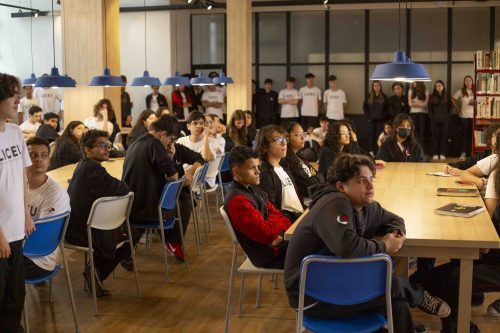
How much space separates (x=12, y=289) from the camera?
3664mm

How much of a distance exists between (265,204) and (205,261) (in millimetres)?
2102

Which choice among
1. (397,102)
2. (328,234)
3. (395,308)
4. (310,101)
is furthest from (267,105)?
(328,234)

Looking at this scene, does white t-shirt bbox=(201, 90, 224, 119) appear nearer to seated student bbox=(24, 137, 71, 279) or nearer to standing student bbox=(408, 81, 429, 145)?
standing student bbox=(408, 81, 429, 145)

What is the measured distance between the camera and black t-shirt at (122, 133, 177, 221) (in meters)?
5.73

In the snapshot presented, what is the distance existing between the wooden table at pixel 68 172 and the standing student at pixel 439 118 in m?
8.96

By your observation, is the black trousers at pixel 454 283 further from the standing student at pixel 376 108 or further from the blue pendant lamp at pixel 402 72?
the standing student at pixel 376 108

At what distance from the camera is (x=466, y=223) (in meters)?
3.86

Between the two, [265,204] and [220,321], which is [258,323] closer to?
[220,321]

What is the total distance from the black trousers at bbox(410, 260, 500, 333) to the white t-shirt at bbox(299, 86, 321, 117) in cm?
1185

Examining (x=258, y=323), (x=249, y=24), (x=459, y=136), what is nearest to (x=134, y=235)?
(x=258, y=323)

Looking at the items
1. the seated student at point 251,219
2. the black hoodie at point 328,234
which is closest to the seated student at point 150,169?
the seated student at point 251,219

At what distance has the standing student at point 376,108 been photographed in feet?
49.5

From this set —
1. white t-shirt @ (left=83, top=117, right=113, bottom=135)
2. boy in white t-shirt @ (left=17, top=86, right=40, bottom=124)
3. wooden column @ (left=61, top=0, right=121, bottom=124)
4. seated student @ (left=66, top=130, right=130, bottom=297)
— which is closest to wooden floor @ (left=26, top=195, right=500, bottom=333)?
seated student @ (left=66, top=130, right=130, bottom=297)

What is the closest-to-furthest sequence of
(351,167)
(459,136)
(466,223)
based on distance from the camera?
(351,167)
(466,223)
(459,136)
